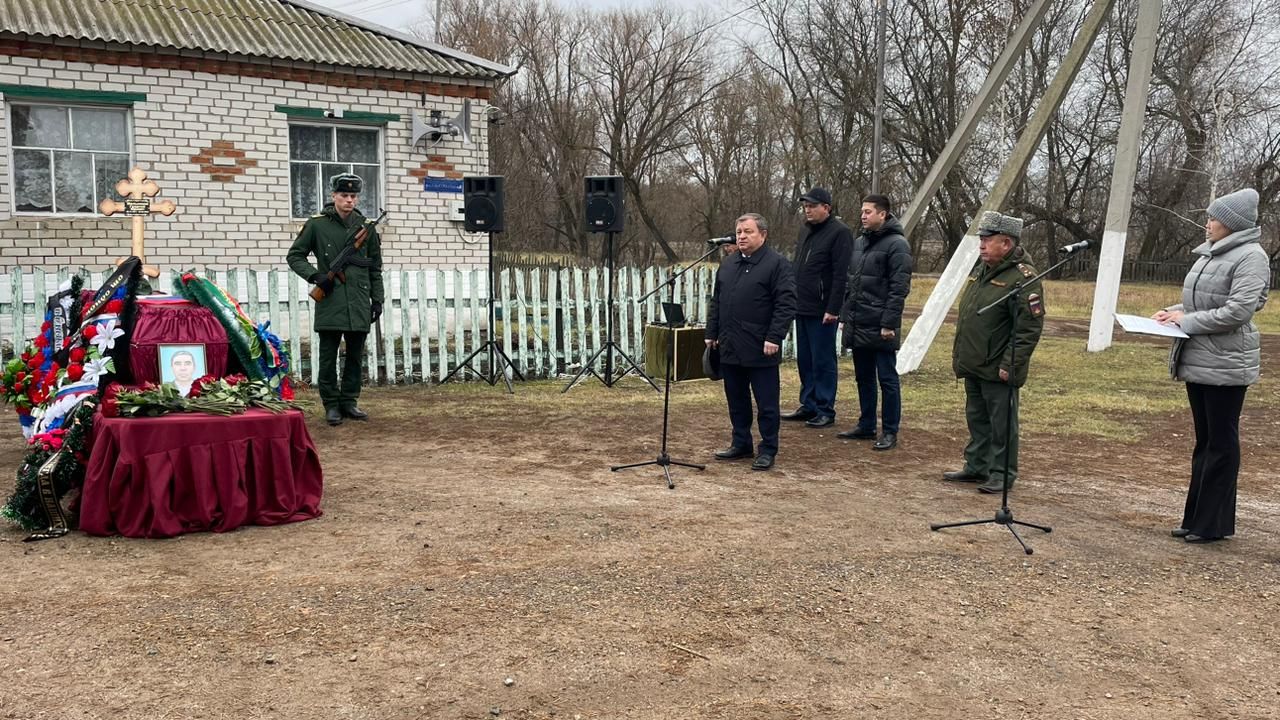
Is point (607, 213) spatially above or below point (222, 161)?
below

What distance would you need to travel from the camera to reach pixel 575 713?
3133 mm

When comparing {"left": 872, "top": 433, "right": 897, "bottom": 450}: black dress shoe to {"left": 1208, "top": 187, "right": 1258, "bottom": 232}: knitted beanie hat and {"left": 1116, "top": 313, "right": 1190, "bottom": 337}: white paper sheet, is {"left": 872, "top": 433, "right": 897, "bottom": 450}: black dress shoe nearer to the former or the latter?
{"left": 1116, "top": 313, "right": 1190, "bottom": 337}: white paper sheet

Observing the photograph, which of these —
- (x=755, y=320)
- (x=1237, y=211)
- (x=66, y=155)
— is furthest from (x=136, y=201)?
(x=66, y=155)

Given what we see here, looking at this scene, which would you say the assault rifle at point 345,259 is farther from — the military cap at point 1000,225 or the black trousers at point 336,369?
the military cap at point 1000,225

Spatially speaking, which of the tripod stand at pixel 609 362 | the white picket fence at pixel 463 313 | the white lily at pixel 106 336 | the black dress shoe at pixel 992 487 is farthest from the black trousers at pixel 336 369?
the black dress shoe at pixel 992 487

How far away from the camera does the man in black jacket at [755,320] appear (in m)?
6.35

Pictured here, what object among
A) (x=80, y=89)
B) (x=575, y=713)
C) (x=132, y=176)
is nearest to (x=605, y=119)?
(x=80, y=89)

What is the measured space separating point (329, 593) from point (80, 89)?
32.2 ft

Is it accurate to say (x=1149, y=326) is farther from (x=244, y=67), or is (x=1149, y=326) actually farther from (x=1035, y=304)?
(x=244, y=67)

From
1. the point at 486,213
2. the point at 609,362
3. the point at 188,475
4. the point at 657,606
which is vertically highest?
the point at 486,213

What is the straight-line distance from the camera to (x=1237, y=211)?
4.70 metres

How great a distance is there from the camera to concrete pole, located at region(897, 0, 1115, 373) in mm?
11758

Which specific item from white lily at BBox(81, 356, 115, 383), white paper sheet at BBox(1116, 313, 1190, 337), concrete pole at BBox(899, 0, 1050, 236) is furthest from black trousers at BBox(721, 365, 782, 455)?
concrete pole at BBox(899, 0, 1050, 236)

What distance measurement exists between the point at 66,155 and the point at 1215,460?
12.0 m
